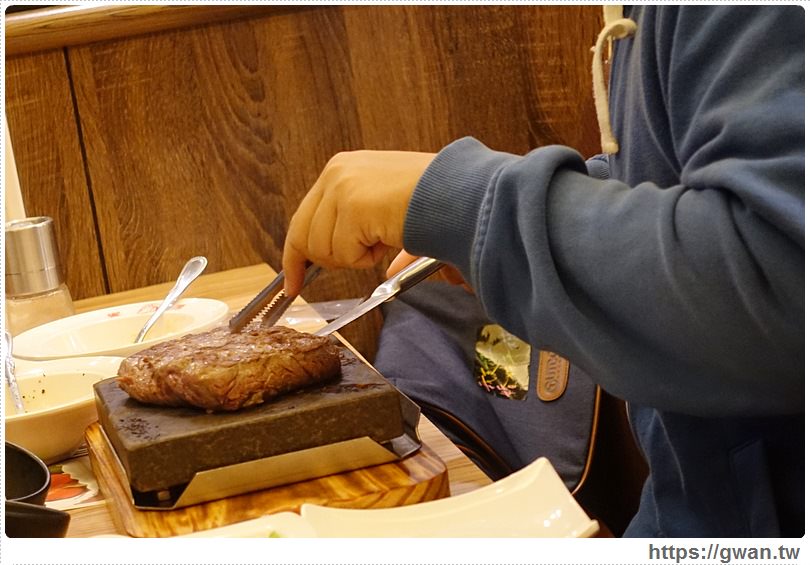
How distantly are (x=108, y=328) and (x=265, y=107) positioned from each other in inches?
26.4

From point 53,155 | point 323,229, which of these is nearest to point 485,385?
point 53,155

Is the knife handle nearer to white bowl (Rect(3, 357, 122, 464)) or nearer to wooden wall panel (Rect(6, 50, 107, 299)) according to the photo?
white bowl (Rect(3, 357, 122, 464))

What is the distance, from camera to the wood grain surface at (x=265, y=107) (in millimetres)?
1868

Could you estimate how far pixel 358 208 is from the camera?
76 cm

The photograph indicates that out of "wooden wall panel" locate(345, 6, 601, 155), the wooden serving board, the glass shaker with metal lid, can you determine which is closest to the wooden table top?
the wooden serving board

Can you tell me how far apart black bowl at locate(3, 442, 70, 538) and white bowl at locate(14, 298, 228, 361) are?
45 cm

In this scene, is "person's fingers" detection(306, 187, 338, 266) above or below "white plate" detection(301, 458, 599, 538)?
above

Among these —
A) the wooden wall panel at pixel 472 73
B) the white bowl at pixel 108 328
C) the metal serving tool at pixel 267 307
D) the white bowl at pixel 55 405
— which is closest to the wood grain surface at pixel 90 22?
the wooden wall panel at pixel 472 73

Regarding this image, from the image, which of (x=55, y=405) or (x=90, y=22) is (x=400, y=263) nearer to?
(x=55, y=405)

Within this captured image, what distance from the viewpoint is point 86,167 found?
1878 millimetres

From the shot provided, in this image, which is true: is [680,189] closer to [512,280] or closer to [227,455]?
[512,280]

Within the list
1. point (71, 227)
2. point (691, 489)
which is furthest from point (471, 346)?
point (691, 489)

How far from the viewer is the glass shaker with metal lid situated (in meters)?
1.41

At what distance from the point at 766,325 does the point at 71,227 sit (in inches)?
61.0
